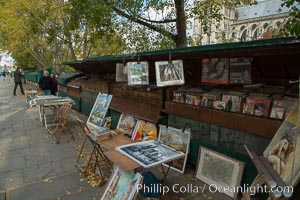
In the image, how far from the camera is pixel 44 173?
13.1ft

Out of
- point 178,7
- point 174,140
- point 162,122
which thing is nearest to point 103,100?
point 162,122

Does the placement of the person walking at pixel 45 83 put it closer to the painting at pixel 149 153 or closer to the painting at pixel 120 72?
the painting at pixel 120 72

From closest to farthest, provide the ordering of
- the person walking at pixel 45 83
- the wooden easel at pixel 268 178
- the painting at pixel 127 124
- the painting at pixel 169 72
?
the wooden easel at pixel 268 178, the painting at pixel 169 72, the painting at pixel 127 124, the person walking at pixel 45 83

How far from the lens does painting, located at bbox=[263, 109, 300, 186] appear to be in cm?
163

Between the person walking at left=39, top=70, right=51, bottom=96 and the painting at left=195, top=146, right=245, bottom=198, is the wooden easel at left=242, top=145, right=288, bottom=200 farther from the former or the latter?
the person walking at left=39, top=70, right=51, bottom=96

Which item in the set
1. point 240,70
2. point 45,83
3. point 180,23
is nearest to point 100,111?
point 240,70

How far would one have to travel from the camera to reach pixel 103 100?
4.48 meters

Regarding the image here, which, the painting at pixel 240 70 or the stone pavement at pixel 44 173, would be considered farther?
the stone pavement at pixel 44 173

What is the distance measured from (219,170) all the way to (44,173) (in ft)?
10.1

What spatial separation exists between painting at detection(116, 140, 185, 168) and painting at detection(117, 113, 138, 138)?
7.01 ft

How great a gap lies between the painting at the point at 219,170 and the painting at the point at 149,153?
3.13 ft

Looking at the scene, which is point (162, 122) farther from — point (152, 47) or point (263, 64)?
point (152, 47)

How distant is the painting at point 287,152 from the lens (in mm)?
1627

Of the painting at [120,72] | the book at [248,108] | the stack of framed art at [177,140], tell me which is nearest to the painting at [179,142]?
the stack of framed art at [177,140]
